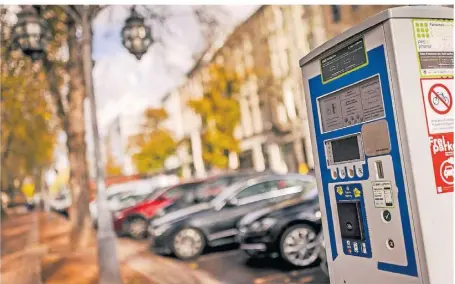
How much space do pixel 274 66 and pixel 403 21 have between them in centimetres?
3151

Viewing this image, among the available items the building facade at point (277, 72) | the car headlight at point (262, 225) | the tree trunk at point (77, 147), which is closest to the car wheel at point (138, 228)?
the tree trunk at point (77, 147)

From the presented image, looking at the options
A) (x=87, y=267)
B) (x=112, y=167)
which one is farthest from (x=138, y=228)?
(x=112, y=167)

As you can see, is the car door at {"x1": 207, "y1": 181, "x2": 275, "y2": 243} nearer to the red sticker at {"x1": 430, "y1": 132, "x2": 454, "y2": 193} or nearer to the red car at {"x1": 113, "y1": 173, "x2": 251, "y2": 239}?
the red car at {"x1": 113, "y1": 173, "x2": 251, "y2": 239}

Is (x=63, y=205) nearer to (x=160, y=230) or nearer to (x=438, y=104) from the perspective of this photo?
(x=160, y=230)

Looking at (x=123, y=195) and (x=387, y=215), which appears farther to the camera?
(x=123, y=195)

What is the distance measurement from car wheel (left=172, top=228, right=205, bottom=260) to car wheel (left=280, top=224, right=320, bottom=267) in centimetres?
250

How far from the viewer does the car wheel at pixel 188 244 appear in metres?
9.82

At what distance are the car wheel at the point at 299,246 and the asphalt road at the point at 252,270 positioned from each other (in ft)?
0.52

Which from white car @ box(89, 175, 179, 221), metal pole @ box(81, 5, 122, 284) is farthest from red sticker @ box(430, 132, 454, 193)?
white car @ box(89, 175, 179, 221)

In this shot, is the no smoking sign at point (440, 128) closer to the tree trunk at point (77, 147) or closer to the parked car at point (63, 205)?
the tree trunk at point (77, 147)

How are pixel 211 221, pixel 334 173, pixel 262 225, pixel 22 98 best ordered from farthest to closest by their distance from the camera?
pixel 22 98 < pixel 211 221 < pixel 262 225 < pixel 334 173

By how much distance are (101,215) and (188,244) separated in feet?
10.5

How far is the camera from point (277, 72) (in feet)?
111

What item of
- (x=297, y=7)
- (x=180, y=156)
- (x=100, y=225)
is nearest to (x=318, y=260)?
(x=100, y=225)
